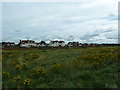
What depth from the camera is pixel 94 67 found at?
22.9 feet

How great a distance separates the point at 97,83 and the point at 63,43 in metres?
104

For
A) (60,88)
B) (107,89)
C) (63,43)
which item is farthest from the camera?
(63,43)

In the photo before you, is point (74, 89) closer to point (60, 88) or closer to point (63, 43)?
point (60, 88)

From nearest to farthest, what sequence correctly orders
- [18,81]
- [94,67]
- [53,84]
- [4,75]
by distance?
[53,84]
[18,81]
[4,75]
[94,67]

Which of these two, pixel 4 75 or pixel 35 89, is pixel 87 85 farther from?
pixel 4 75

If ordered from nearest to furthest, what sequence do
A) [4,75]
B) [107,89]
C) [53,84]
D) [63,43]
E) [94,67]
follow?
[107,89], [53,84], [4,75], [94,67], [63,43]

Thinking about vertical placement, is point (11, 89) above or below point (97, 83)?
below

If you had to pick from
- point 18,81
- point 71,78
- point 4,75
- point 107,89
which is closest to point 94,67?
point 71,78

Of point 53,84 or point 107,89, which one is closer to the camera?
point 107,89

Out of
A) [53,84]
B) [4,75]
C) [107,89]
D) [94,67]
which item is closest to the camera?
[107,89]

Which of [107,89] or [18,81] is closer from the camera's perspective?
[107,89]

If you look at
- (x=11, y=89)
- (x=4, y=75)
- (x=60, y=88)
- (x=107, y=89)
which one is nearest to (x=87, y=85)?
(x=107, y=89)

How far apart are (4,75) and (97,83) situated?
4630 millimetres

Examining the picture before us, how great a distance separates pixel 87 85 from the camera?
4629 mm
